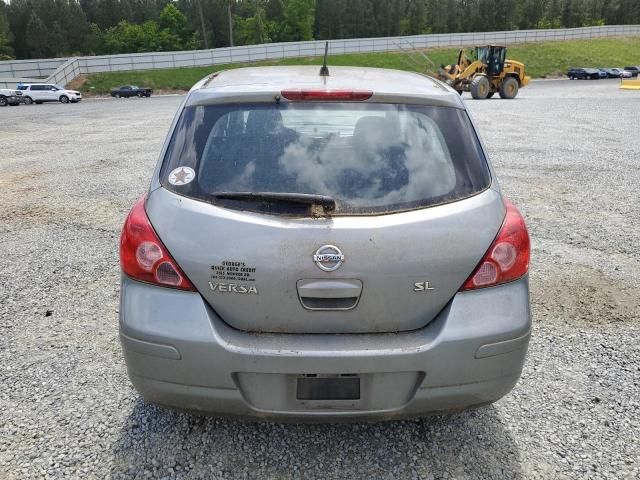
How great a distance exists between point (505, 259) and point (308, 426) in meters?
1.31

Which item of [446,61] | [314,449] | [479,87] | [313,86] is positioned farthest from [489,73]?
[446,61]

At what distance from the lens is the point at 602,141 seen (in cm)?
1209

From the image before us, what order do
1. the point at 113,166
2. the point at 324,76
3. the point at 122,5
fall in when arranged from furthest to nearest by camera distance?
the point at 122,5
the point at 113,166
the point at 324,76

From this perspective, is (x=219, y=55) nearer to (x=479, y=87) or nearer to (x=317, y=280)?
(x=479, y=87)

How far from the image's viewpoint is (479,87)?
26.6m

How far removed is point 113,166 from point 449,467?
30.1 feet

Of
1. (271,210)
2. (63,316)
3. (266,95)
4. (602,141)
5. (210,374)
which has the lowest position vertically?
(602,141)

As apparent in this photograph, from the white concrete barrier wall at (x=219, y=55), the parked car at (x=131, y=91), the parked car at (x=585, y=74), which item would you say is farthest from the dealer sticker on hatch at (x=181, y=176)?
the parked car at (x=585, y=74)

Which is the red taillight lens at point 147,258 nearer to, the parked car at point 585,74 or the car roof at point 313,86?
the car roof at point 313,86

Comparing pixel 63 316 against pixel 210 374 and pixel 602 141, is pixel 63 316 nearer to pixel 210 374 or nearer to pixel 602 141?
pixel 210 374

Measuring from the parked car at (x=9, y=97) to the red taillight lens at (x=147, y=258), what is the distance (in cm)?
3812

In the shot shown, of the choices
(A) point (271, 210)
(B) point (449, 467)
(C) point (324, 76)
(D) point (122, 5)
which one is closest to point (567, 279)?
(B) point (449, 467)

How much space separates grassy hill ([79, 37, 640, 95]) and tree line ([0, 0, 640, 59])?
26.7 meters

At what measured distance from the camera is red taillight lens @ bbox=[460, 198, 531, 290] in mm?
2123
